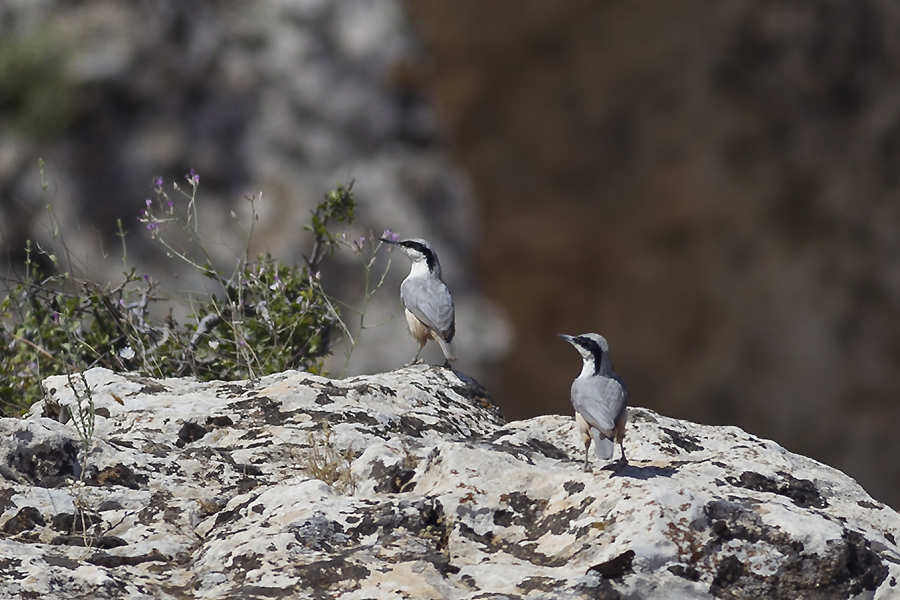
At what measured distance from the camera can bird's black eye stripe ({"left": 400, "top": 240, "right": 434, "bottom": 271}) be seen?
237 inches

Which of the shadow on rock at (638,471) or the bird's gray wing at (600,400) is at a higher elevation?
the bird's gray wing at (600,400)

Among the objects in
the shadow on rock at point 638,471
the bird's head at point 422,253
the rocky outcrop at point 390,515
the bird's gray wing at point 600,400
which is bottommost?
the rocky outcrop at point 390,515

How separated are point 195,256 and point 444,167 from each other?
1700 mm

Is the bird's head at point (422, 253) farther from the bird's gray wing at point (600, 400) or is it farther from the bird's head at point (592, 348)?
the bird's gray wing at point (600, 400)

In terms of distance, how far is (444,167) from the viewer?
244 inches

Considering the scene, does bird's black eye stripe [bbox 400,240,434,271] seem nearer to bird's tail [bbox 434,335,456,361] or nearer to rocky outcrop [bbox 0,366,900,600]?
bird's tail [bbox 434,335,456,361]

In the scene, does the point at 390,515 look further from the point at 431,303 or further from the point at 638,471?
the point at 431,303

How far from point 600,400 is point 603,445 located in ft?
0.46

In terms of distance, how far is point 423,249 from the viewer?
607cm

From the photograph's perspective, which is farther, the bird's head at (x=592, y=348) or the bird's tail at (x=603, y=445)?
the bird's head at (x=592, y=348)

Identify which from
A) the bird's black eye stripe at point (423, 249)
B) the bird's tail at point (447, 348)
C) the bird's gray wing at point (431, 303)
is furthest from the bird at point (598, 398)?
the bird's black eye stripe at point (423, 249)

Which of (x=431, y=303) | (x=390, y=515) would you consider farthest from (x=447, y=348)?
(x=390, y=515)

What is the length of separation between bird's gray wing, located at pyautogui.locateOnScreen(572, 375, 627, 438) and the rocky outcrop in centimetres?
16

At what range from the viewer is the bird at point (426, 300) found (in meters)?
5.82
